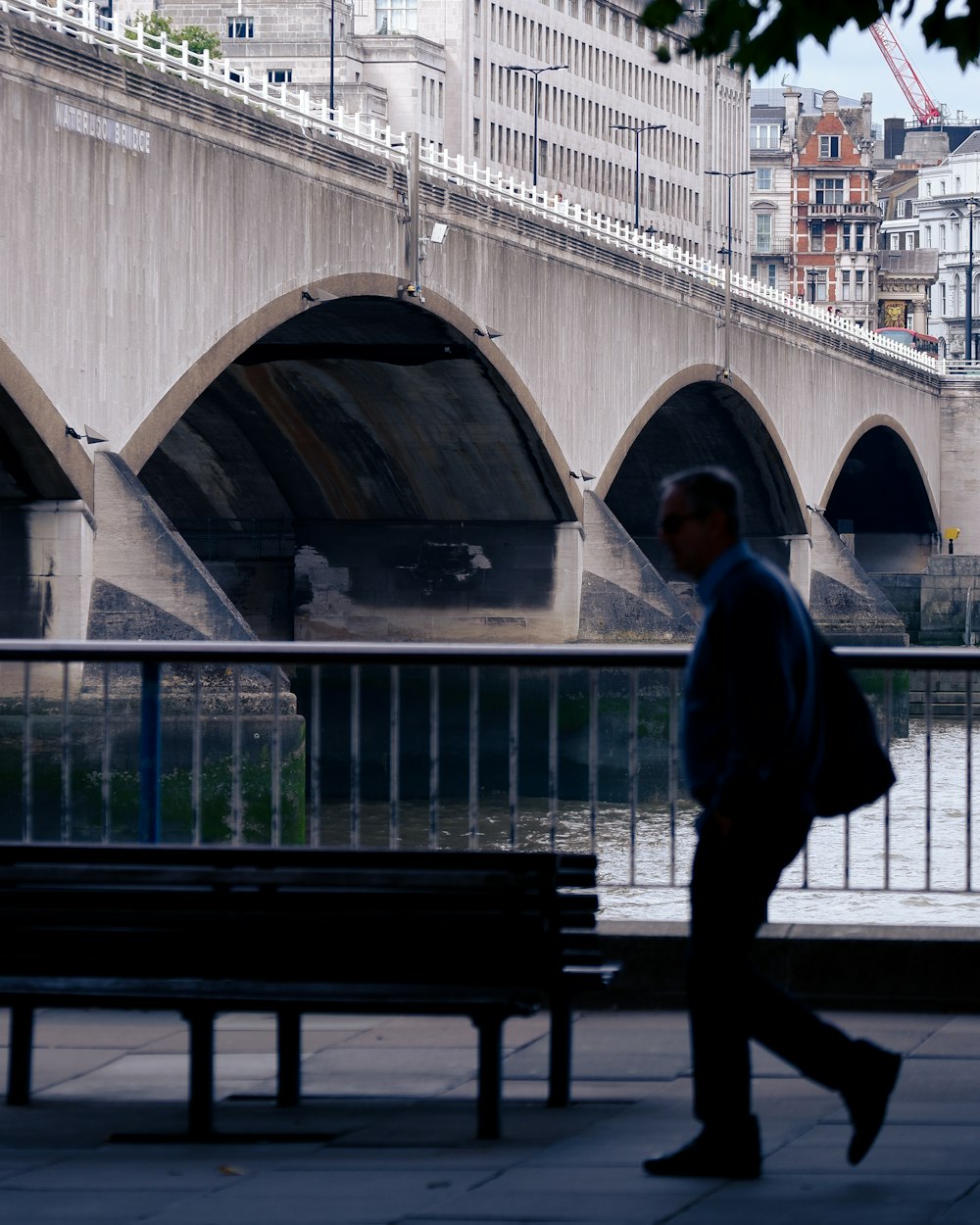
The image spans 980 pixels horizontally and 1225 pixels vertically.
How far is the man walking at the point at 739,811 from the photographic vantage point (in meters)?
4.53

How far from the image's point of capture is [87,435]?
955 inches

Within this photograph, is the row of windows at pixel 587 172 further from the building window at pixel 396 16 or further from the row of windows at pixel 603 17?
the building window at pixel 396 16

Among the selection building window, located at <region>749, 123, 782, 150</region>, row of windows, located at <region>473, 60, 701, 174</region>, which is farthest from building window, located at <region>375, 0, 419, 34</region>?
building window, located at <region>749, 123, 782, 150</region>

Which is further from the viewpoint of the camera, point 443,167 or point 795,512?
point 795,512

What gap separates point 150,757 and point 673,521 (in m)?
2.73

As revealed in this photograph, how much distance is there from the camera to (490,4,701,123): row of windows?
9712 centimetres

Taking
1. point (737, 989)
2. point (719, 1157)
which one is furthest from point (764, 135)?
point (719, 1157)

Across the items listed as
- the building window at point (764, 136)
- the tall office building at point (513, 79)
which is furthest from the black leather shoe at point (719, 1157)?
the building window at point (764, 136)

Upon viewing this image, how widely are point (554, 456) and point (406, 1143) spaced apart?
106 feet

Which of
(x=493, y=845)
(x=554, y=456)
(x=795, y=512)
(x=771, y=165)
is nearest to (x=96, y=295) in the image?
(x=493, y=845)

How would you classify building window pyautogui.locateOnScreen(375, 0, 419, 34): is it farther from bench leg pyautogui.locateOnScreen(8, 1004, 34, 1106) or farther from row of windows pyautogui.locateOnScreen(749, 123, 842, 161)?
bench leg pyautogui.locateOnScreen(8, 1004, 34, 1106)

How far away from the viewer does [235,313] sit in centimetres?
2739

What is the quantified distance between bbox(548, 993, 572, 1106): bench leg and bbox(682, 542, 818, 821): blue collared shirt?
0.83m

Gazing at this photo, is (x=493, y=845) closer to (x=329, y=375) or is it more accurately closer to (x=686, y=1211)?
(x=329, y=375)
